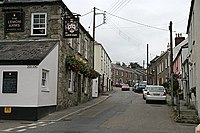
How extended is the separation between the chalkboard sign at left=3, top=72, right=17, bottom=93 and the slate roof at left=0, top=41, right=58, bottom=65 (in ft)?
2.09

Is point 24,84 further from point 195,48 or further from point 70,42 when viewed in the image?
point 195,48

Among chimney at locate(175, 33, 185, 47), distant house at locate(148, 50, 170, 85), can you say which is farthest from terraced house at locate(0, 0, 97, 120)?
chimney at locate(175, 33, 185, 47)

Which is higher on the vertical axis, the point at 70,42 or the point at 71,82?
the point at 70,42

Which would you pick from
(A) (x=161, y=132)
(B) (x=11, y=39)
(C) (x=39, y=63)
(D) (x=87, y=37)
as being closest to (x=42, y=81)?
(C) (x=39, y=63)

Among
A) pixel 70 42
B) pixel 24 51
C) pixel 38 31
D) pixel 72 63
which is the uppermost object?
pixel 38 31

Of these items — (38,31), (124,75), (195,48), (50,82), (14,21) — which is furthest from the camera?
(124,75)

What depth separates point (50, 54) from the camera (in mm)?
19656

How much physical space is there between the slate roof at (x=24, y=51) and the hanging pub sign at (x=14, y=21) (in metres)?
0.89

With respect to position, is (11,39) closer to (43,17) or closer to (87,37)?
(43,17)

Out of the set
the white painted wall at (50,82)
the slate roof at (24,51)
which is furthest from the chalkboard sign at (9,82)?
the white painted wall at (50,82)

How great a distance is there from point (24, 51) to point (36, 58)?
179cm

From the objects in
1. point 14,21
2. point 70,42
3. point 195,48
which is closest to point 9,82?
point 14,21

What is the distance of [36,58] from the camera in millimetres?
18016

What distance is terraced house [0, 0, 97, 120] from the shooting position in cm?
1802
